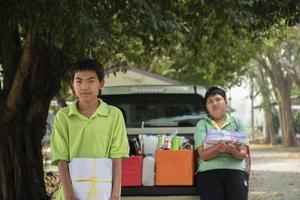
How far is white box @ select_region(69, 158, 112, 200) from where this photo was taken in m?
4.00

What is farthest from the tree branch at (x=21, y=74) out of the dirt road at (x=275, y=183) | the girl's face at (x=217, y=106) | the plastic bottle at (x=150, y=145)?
the dirt road at (x=275, y=183)

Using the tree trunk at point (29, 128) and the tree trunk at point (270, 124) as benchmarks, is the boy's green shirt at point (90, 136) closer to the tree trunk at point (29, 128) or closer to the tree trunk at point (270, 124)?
the tree trunk at point (29, 128)

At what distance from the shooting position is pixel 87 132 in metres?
4.11

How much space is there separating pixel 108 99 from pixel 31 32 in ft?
5.32

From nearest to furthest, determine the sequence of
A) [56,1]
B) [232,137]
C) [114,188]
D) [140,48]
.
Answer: [114,188], [232,137], [56,1], [140,48]

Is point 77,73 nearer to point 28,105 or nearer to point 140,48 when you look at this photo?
point 28,105

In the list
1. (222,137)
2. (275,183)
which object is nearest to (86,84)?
(222,137)

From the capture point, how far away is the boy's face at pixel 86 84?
4.18 m

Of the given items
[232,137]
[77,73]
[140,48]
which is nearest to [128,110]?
[232,137]

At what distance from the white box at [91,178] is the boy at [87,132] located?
33 millimetres

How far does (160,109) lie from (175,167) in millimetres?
Result: 1791

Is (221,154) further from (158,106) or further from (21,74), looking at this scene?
(21,74)

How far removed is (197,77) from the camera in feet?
85.1

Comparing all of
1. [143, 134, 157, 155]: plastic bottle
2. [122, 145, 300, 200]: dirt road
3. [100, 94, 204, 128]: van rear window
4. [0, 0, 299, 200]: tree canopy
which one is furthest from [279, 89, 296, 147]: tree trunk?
[143, 134, 157, 155]: plastic bottle
